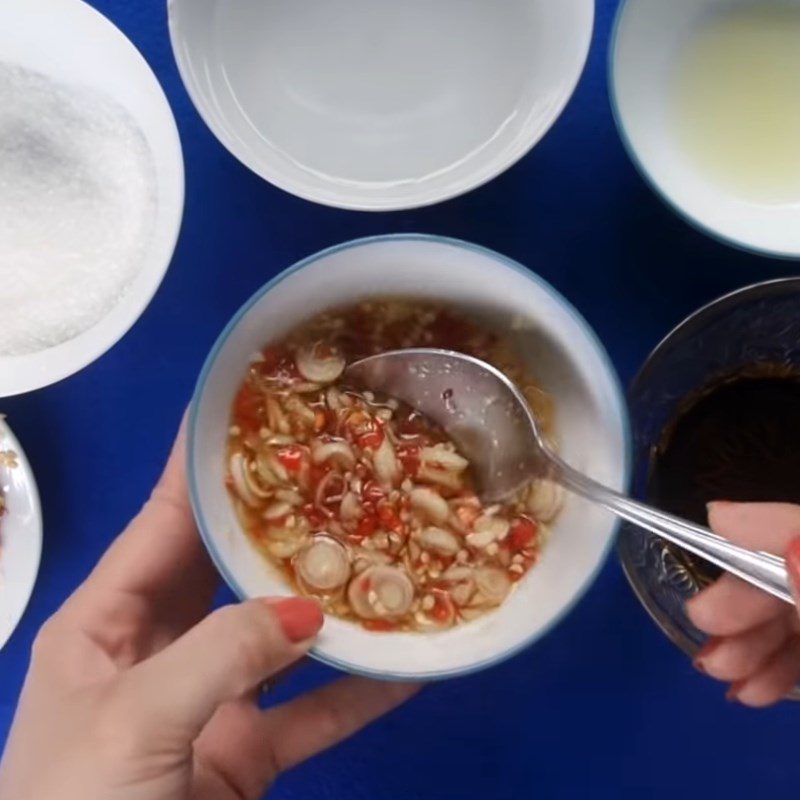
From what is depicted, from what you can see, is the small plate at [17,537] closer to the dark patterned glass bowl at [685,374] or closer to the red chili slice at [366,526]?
the red chili slice at [366,526]

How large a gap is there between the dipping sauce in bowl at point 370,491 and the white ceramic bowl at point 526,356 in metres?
0.02

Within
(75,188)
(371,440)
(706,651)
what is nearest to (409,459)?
(371,440)

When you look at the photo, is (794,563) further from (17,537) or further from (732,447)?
(17,537)

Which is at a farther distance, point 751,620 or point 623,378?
point 623,378

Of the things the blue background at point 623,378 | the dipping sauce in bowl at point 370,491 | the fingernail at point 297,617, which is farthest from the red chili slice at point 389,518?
the blue background at point 623,378

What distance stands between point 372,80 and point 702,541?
1.58 feet

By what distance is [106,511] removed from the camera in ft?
3.03

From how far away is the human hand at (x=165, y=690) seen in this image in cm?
63

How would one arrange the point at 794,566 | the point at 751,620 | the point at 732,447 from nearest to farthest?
the point at 794,566, the point at 751,620, the point at 732,447

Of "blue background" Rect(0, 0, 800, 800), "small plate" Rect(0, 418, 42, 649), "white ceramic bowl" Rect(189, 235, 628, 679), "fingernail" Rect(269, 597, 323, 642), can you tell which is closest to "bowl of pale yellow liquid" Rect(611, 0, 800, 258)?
"blue background" Rect(0, 0, 800, 800)

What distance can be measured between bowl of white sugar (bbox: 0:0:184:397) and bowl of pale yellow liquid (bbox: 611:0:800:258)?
16.2 inches

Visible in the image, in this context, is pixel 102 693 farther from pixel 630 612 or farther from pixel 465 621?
pixel 630 612

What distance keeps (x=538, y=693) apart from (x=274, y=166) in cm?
52

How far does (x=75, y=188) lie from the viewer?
901 mm
